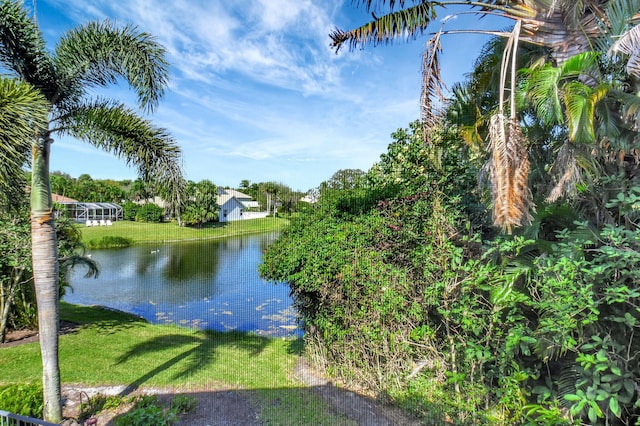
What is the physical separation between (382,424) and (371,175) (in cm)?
344

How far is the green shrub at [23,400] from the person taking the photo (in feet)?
9.68

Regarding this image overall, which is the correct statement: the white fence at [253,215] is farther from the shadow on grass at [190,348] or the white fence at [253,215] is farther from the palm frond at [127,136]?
the palm frond at [127,136]

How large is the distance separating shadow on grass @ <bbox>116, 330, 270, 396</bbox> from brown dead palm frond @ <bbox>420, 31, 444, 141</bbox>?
4734 mm

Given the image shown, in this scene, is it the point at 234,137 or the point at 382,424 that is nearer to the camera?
the point at 382,424

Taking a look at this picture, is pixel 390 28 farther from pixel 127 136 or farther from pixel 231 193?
pixel 231 193

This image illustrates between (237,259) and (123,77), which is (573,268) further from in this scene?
(237,259)

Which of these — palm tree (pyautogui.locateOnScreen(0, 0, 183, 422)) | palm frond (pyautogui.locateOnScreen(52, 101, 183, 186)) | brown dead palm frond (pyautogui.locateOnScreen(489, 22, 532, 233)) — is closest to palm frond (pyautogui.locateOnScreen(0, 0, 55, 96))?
palm tree (pyautogui.locateOnScreen(0, 0, 183, 422))

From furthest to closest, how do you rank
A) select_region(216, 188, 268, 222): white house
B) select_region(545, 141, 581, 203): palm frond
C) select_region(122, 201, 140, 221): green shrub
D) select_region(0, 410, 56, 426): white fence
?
select_region(122, 201, 140, 221): green shrub, select_region(216, 188, 268, 222): white house, select_region(545, 141, 581, 203): palm frond, select_region(0, 410, 56, 426): white fence

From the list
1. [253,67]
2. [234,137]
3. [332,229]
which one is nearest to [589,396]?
[332,229]

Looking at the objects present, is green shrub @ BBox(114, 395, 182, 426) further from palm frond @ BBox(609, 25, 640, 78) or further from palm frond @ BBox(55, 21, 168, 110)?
palm frond @ BBox(609, 25, 640, 78)

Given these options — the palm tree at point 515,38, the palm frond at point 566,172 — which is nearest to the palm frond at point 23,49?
the palm tree at point 515,38

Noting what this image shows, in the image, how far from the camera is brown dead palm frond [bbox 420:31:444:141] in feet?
11.5

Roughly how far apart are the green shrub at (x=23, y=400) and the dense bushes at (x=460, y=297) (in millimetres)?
2793

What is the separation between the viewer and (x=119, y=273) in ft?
43.0
